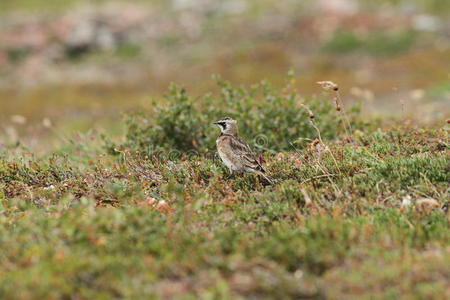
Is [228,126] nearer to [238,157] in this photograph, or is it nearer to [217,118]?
[238,157]

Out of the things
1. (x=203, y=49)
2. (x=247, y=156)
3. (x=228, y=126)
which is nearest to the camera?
(x=247, y=156)

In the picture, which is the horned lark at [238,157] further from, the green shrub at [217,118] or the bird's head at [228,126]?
the green shrub at [217,118]

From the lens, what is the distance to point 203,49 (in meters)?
55.2

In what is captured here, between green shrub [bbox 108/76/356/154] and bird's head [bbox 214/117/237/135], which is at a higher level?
bird's head [bbox 214/117/237/135]

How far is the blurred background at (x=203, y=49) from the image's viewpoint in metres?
43.0

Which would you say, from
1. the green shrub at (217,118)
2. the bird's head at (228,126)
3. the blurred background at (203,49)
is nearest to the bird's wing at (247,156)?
the bird's head at (228,126)

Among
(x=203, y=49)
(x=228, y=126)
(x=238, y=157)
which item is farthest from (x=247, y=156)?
(x=203, y=49)

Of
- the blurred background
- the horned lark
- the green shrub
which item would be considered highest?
the horned lark

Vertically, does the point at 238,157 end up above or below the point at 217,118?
above

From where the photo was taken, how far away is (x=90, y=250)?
5.93 m

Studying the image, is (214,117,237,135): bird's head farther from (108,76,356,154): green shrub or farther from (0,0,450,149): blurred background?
(0,0,450,149): blurred background

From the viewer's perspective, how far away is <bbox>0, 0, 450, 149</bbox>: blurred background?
43.0m

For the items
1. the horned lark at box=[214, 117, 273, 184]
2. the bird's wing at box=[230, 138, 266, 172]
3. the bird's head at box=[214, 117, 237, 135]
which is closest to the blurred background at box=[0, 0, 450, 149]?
the bird's head at box=[214, 117, 237, 135]

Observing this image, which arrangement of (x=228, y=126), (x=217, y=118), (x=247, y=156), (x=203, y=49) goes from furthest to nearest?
(x=203, y=49), (x=217, y=118), (x=228, y=126), (x=247, y=156)
